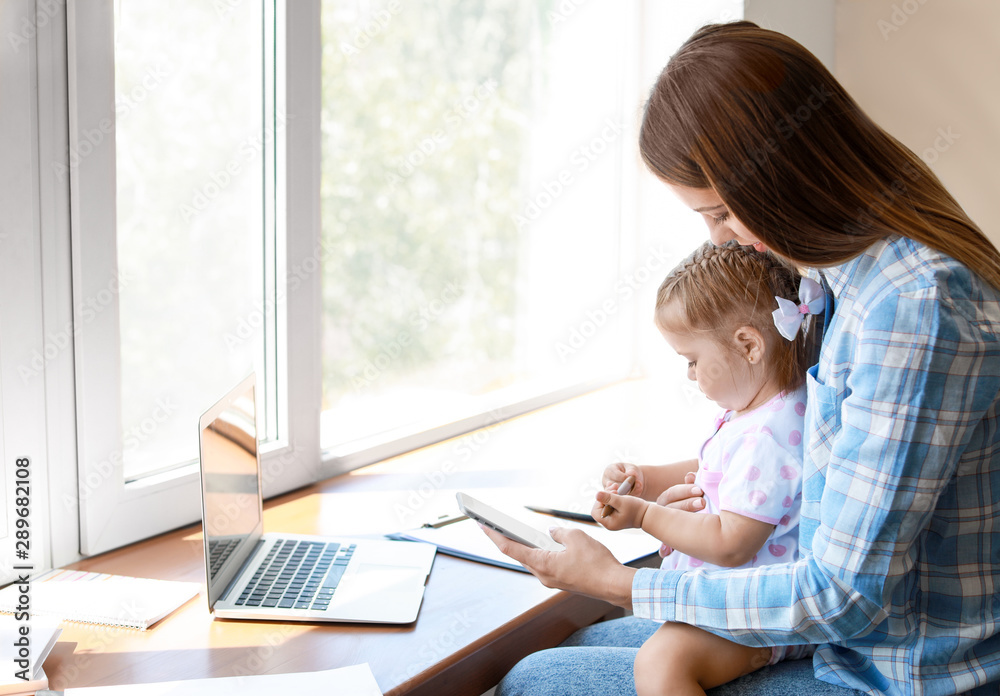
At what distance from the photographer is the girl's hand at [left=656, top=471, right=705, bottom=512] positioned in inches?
45.4

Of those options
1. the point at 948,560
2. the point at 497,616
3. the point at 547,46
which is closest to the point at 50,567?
the point at 497,616

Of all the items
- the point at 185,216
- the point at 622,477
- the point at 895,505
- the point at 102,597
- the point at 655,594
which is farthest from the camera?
the point at 185,216

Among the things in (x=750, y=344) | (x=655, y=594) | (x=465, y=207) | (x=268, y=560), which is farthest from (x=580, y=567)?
(x=465, y=207)

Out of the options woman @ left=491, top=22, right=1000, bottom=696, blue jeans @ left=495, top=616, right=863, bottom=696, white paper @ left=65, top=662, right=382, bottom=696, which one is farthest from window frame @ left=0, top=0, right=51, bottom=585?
woman @ left=491, top=22, right=1000, bottom=696

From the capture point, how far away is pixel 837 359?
0.92 m

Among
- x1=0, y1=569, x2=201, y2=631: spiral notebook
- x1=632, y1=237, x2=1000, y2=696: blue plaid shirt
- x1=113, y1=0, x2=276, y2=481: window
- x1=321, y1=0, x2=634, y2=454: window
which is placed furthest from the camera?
x1=321, y1=0, x2=634, y2=454: window

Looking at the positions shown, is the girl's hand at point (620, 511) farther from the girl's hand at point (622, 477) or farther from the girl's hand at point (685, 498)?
the girl's hand at point (622, 477)

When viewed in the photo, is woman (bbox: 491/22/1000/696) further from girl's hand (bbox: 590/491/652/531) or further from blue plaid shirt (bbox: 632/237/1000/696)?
girl's hand (bbox: 590/491/652/531)

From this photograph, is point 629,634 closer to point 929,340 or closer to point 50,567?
point 929,340

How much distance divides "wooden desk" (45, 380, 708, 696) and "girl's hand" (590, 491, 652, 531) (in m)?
0.15

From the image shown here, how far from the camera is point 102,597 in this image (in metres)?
1.09

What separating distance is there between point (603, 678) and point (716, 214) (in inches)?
23.5

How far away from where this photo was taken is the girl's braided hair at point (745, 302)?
3.59ft

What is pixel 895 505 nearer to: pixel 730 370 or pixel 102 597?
pixel 730 370
